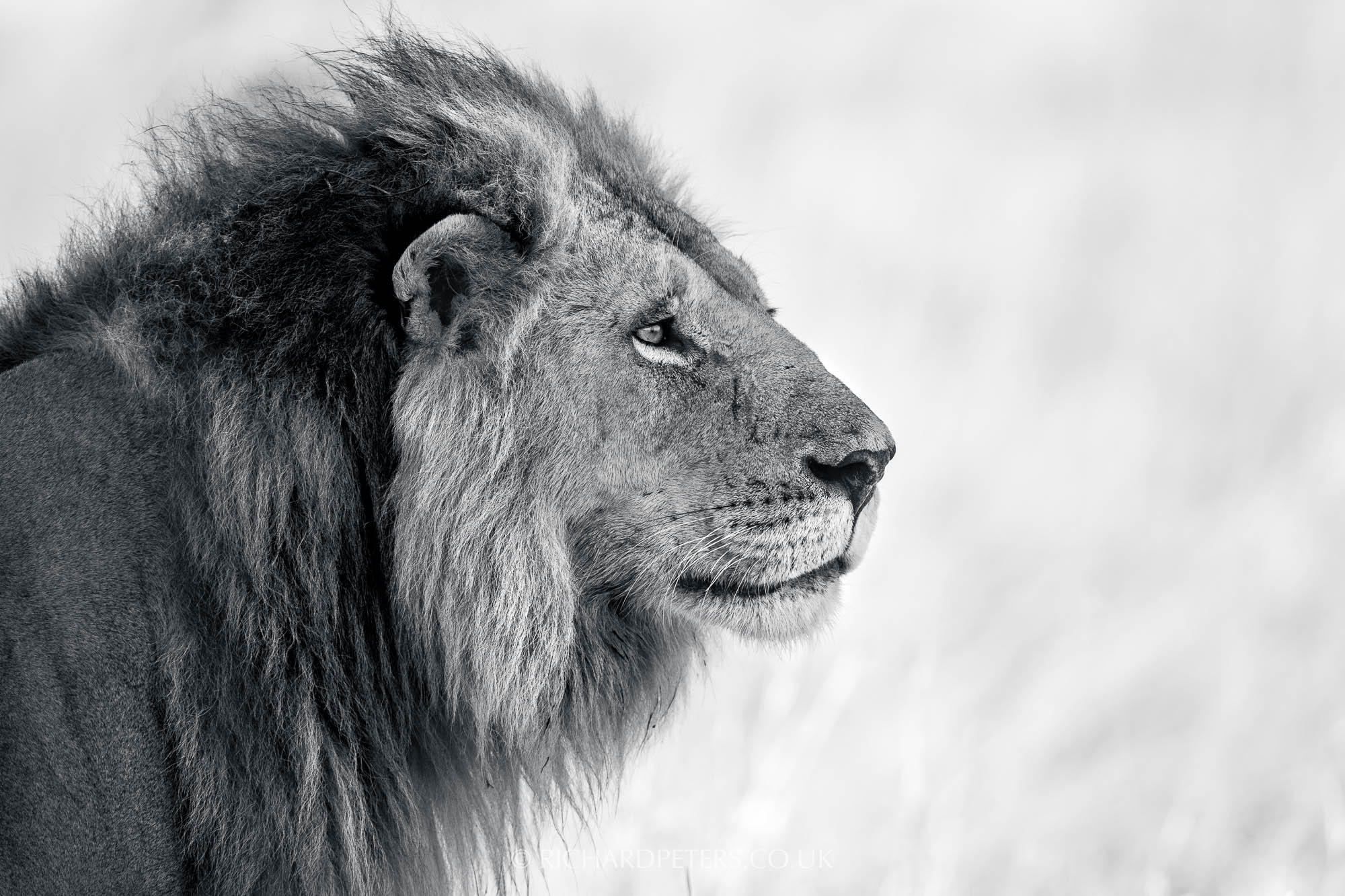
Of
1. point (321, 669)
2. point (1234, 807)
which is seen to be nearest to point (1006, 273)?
point (1234, 807)

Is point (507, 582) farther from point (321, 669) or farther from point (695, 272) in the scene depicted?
point (695, 272)

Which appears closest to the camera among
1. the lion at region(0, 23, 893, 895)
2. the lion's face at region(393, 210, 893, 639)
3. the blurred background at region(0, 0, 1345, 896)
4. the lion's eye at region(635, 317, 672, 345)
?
the lion at region(0, 23, 893, 895)

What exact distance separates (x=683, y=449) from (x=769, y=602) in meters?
0.46

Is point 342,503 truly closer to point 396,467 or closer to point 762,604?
point 396,467

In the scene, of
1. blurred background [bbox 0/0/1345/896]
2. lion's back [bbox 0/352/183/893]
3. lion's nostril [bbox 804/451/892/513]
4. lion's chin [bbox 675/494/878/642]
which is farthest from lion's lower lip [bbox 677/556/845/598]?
lion's back [bbox 0/352/183/893]

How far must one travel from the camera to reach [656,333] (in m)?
3.72

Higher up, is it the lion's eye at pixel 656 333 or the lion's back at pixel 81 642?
the lion's eye at pixel 656 333

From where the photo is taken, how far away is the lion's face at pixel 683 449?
3584 mm

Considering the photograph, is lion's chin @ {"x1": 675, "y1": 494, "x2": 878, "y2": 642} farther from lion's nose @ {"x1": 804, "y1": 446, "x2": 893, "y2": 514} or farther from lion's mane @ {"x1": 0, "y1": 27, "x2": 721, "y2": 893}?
lion's mane @ {"x1": 0, "y1": 27, "x2": 721, "y2": 893}

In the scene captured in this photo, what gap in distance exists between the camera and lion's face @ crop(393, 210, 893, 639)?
3.58m

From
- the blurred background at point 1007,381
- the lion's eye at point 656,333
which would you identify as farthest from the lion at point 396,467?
the blurred background at point 1007,381

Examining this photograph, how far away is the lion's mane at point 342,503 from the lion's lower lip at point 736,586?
0.22 m

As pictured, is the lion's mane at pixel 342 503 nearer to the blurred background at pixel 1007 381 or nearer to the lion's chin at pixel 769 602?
the lion's chin at pixel 769 602

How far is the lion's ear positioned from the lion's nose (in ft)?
3.11
